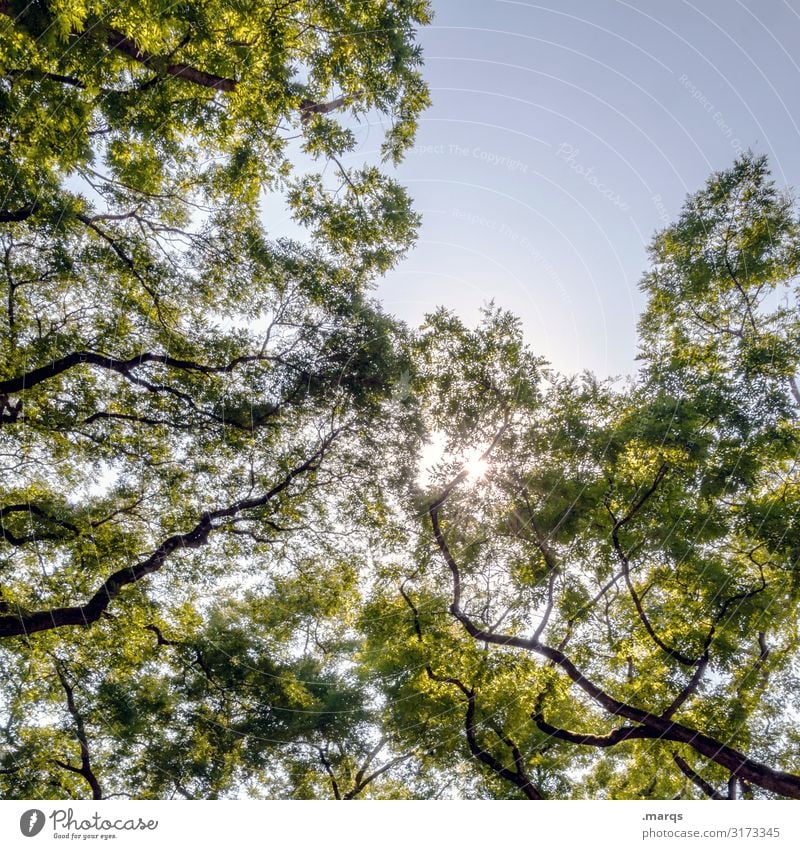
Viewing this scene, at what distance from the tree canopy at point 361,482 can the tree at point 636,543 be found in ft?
0.20

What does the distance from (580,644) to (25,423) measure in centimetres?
1181

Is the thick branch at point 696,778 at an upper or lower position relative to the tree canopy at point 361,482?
lower

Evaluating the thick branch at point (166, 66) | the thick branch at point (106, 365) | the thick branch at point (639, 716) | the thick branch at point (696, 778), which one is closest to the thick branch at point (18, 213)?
the thick branch at point (106, 365)

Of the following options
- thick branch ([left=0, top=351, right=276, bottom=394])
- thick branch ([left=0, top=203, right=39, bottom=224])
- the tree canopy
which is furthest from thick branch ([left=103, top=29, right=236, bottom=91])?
thick branch ([left=0, top=351, right=276, bottom=394])

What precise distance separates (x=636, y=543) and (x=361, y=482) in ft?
19.1

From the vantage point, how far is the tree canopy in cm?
791

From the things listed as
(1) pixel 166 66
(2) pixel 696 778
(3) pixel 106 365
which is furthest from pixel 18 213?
(2) pixel 696 778

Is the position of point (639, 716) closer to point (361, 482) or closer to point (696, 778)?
point (696, 778)

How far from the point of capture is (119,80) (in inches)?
260

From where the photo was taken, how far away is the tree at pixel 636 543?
27.0 ft

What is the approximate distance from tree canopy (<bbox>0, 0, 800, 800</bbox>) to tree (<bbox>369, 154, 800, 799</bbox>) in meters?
0.06

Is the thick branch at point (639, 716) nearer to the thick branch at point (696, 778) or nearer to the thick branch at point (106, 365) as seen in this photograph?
the thick branch at point (696, 778)
